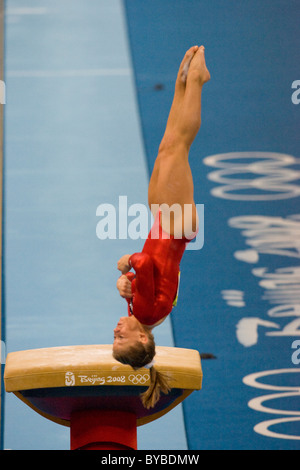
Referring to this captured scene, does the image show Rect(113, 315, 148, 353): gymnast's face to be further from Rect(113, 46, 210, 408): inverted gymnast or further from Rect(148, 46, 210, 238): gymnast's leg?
Rect(148, 46, 210, 238): gymnast's leg

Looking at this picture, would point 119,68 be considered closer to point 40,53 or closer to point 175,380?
point 40,53

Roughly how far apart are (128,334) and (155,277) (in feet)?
0.97

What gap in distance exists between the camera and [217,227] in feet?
17.7

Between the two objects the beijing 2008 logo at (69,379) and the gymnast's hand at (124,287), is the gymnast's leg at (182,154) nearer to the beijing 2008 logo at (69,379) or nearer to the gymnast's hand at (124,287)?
the gymnast's hand at (124,287)

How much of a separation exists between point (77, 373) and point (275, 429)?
2.01 meters

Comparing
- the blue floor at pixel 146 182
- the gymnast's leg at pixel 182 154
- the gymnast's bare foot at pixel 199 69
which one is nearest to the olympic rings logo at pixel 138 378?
the gymnast's leg at pixel 182 154

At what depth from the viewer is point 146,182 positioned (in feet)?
18.5

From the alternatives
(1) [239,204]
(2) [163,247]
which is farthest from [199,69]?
(1) [239,204]

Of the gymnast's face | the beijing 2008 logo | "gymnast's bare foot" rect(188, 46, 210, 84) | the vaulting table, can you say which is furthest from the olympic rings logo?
"gymnast's bare foot" rect(188, 46, 210, 84)

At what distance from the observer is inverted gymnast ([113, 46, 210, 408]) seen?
3135 mm

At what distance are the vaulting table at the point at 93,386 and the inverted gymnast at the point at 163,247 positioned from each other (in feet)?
0.30

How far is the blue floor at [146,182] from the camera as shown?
189 inches

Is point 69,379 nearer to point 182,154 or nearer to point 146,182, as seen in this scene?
point 182,154
